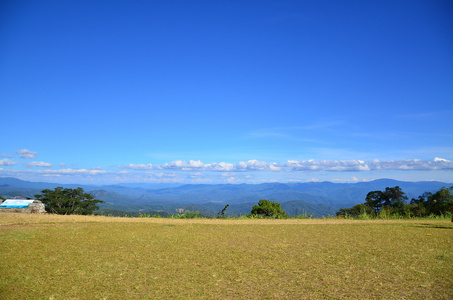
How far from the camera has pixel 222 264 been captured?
245 inches

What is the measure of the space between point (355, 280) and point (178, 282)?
2.87 m

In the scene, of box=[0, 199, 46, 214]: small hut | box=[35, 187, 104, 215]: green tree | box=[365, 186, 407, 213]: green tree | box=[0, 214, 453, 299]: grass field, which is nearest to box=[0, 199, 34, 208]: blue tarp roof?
box=[0, 199, 46, 214]: small hut

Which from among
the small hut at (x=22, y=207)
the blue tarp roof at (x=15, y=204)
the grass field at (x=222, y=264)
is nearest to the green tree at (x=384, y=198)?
the grass field at (x=222, y=264)

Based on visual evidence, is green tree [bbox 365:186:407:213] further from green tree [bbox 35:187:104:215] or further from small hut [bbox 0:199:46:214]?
small hut [bbox 0:199:46:214]

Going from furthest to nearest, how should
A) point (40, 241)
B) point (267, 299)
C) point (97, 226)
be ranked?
point (97, 226), point (40, 241), point (267, 299)

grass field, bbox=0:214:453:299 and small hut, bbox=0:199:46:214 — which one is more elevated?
small hut, bbox=0:199:46:214

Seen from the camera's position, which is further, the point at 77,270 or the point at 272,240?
the point at 272,240

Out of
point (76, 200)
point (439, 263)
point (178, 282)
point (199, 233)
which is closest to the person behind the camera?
point (178, 282)

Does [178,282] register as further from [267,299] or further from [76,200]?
[76,200]

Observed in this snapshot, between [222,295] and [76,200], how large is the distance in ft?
77.1

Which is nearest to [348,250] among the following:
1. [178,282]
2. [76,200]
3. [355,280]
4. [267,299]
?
[355,280]

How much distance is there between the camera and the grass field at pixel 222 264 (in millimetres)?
4719

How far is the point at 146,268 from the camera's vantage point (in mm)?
5887

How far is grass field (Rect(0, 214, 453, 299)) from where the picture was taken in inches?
186
